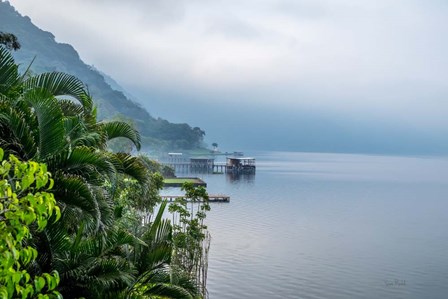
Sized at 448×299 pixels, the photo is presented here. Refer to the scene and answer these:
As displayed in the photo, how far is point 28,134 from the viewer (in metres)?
6.92

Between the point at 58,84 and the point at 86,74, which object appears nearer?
the point at 58,84

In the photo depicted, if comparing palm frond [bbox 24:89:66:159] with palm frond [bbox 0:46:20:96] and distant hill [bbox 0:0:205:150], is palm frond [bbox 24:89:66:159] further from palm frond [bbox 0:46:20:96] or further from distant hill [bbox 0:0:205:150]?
distant hill [bbox 0:0:205:150]

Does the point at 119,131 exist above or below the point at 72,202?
above

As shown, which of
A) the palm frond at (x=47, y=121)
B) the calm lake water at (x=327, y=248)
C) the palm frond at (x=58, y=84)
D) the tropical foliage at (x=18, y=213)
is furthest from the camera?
the calm lake water at (x=327, y=248)

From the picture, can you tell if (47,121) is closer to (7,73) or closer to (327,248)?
(7,73)

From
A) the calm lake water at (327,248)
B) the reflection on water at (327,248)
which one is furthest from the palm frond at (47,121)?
the calm lake water at (327,248)

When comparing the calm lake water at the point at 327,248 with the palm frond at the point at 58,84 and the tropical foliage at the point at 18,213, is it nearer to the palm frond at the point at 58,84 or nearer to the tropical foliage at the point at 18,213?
the palm frond at the point at 58,84

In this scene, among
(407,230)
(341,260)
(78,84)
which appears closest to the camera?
(78,84)

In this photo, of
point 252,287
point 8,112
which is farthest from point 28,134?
point 252,287

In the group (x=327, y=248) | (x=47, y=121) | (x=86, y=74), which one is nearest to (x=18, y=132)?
(x=47, y=121)

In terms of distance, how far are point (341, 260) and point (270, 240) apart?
259 inches

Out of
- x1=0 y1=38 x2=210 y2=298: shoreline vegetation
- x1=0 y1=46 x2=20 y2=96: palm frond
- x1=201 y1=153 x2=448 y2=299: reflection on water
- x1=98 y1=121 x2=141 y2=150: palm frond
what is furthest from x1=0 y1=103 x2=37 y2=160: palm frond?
x1=201 y1=153 x2=448 y2=299: reflection on water

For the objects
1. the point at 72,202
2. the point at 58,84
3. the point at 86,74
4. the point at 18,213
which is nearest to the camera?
the point at 18,213

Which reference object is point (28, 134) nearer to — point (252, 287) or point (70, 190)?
point (70, 190)
